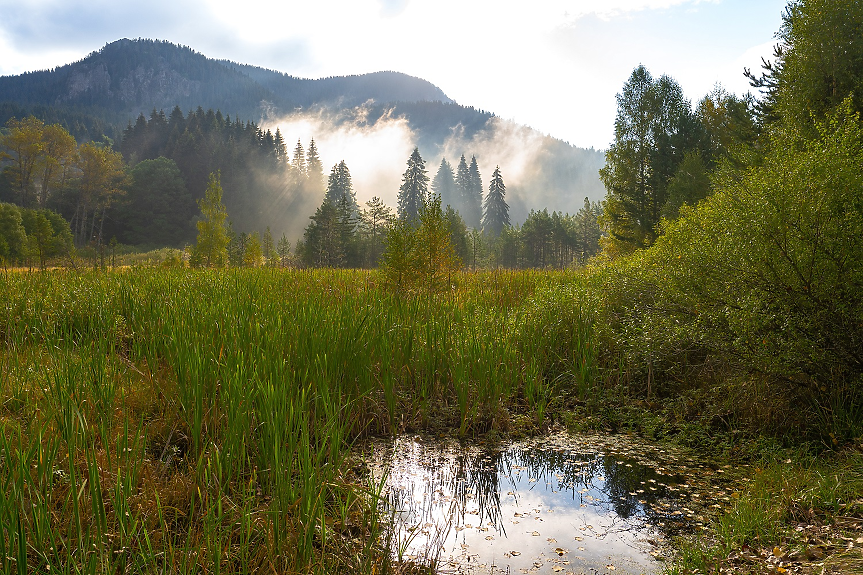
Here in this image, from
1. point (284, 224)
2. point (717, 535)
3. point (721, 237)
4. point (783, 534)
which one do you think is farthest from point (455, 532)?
point (284, 224)

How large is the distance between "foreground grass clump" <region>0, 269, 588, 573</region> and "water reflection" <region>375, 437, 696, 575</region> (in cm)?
39

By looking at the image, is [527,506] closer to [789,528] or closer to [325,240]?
[789,528]

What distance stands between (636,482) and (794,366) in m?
2.24

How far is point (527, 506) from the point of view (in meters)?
3.71

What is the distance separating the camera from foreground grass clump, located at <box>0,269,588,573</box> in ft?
8.27

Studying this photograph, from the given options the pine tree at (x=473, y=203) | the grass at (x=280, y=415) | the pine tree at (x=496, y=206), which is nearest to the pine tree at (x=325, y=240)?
the grass at (x=280, y=415)

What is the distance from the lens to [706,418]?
5.41 metres

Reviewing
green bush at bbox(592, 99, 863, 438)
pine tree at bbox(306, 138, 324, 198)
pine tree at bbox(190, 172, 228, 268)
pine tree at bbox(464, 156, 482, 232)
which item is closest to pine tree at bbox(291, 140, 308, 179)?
pine tree at bbox(306, 138, 324, 198)

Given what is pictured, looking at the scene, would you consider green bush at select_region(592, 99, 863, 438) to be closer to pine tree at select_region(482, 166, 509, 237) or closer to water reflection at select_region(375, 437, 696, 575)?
water reflection at select_region(375, 437, 696, 575)

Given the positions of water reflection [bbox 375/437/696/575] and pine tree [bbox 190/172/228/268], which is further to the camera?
pine tree [bbox 190/172/228/268]

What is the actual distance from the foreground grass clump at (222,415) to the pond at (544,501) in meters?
0.40

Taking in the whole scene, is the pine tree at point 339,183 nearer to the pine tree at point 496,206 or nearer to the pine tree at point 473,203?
the pine tree at point 496,206

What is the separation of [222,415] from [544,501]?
2.75 m

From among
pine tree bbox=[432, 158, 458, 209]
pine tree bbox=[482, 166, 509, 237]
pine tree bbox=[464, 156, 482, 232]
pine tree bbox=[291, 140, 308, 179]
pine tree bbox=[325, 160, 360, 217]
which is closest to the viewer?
pine tree bbox=[482, 166, 509, 237]
